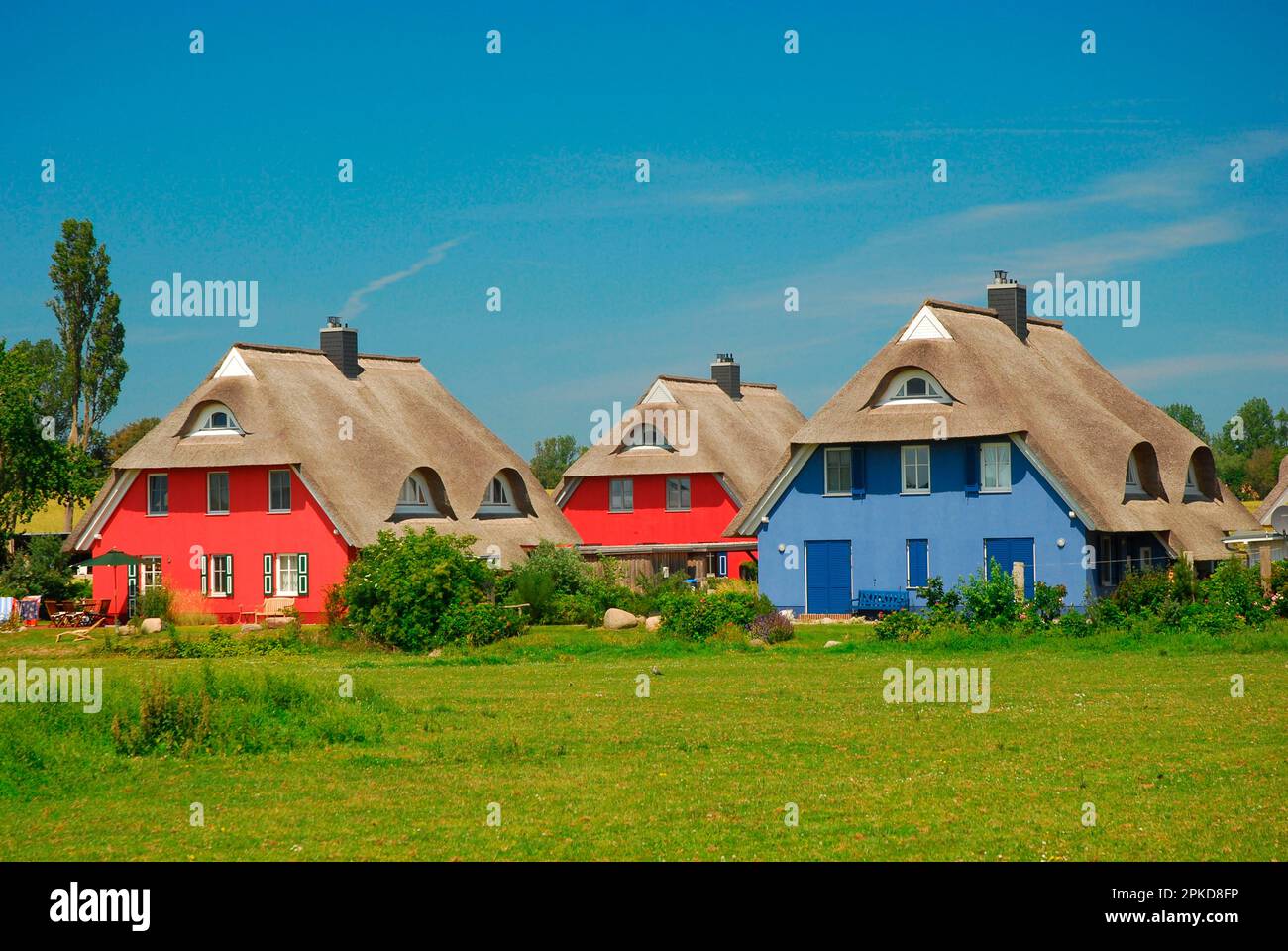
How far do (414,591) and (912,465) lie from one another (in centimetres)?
1514

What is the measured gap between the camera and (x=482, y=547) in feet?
152

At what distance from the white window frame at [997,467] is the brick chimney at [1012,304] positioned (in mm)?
7549

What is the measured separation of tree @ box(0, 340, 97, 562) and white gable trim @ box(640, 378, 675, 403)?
69.0ft

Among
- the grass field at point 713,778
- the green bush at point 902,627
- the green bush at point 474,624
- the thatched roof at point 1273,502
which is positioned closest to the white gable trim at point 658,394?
the thatched roof at point 1273,502

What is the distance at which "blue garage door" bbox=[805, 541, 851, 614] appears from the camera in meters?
41.6

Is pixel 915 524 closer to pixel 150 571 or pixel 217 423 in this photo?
pixel 217 423

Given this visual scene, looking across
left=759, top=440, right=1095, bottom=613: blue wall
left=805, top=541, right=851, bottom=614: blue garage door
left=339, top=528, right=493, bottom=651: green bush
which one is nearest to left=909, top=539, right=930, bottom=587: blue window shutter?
left=759, top=440, right=1095, bottom=613: blue wall

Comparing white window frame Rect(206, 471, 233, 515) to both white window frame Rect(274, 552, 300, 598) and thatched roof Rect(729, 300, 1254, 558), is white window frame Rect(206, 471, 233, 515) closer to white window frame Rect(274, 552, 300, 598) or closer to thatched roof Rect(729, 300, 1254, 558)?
white window frame Rect(274, 552, 300, 598)

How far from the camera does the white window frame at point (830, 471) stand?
4175cm
